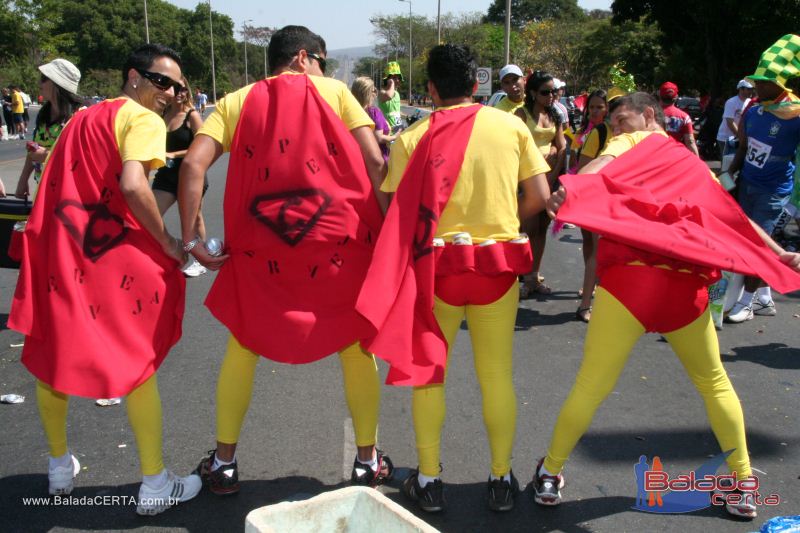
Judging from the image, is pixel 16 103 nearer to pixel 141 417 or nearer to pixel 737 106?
pixel 737 106

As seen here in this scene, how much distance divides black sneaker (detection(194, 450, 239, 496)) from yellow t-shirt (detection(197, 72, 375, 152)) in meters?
1.37

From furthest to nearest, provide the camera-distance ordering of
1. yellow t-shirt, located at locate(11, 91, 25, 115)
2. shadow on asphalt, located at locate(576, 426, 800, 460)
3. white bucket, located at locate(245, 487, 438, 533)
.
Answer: yellow t-shirt, located at locate(11, 91, 25, 115) → shadow on asphalt, located at locate(576, 426, 800, 460) → white bucket, located at locate(245, 487, 438, 533)

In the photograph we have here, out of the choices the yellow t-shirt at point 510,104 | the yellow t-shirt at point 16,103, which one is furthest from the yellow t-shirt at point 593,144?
the yellow t-shirt at point 16,103

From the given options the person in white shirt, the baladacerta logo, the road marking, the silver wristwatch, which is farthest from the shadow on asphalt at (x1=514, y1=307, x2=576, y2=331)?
the person in white shirt

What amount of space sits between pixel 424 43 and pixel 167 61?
8657 centimetres

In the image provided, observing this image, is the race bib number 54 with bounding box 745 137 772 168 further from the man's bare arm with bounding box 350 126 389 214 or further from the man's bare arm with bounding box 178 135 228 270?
the man's bare arm with bounding box 178 135 228 270

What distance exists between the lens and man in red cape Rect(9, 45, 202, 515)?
285cm

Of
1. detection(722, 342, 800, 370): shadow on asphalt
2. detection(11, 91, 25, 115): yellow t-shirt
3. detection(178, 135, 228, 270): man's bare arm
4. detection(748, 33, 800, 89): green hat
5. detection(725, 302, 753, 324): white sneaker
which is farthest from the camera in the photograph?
detection(11, 91, 25, 115): yellow t-shirt

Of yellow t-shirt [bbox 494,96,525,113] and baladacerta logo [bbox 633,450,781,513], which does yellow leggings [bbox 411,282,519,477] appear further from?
yellow t-shirt [bbox 494,96,525,113]

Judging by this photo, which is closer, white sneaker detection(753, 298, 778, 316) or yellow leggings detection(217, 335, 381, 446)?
yellow leggings detection(217, 335, 381, 446)

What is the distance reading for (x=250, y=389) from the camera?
322 centimetres

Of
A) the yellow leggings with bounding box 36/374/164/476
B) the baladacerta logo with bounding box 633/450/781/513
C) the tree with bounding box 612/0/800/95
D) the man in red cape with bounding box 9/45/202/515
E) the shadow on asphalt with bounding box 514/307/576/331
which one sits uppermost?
the tree with bounding box 612/0/800/95

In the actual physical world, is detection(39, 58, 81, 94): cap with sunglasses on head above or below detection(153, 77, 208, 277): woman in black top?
above

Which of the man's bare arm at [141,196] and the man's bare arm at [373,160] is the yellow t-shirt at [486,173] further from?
the man's bare arm at [141,196]
